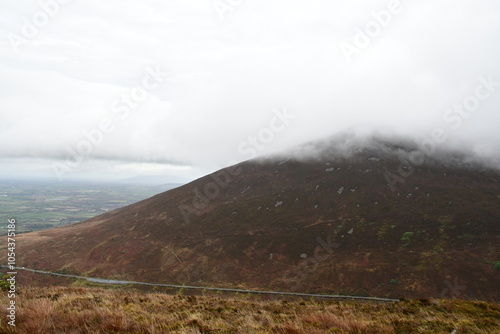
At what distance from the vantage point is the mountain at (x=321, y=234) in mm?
52847

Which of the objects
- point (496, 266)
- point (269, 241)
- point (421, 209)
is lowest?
point (496, 266)

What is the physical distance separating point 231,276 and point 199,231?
83.8 ft

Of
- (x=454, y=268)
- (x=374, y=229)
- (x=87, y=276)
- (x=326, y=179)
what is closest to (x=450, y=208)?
(x=374, y=229)

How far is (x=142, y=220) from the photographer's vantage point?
9662 cm

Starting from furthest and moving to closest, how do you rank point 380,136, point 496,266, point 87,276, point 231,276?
point 380,136 < point 87,276 < point 231,276 < point 496,266

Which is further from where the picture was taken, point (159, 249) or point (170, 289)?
point (159, 249)

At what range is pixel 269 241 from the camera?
71.1 metres

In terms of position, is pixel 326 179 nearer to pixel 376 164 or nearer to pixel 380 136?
pixel 376 164

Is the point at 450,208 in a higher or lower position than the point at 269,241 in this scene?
lower

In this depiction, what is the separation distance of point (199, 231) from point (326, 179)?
4871 centimetres

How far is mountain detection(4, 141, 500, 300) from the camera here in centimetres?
5285

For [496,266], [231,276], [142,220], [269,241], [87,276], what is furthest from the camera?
[142,220]

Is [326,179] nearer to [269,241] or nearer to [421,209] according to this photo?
[421,209]

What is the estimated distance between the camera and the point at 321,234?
231 ft
